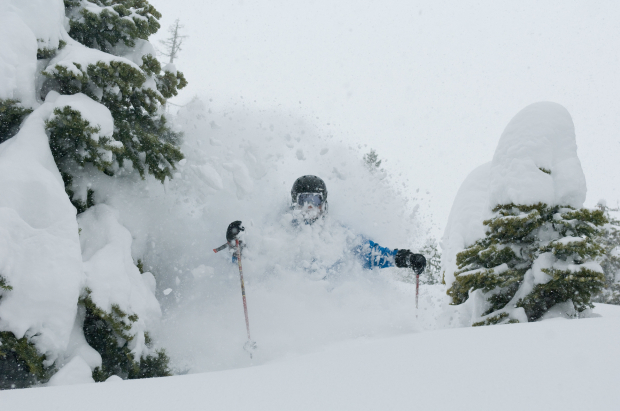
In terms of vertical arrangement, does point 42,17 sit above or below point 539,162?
above

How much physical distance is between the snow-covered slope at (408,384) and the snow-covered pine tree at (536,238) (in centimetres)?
268

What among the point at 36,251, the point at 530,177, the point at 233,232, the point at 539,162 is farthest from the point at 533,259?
the point at 36,251

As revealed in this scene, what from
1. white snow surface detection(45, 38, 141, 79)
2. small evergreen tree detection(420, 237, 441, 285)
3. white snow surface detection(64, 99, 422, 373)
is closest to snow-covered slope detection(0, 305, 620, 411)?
white snow surface detection(64, 99, 422, 373)

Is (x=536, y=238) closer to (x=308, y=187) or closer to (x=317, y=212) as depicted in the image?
Answer: (x=317, y=212)

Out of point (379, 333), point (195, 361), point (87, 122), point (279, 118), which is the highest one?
point (279, 118)

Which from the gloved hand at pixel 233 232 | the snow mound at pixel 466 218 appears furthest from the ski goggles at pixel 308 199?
the snow mound at pixel 466 218

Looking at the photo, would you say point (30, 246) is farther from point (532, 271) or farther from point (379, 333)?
point (532, 271)

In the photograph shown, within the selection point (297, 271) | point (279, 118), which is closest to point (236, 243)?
point (297, 271)

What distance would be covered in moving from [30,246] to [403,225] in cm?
942

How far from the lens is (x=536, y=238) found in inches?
193

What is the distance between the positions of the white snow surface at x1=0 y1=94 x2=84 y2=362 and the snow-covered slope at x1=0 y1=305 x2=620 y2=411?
195 cm

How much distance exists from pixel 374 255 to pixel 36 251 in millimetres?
6527

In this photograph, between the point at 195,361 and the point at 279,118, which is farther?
the point at 279,118

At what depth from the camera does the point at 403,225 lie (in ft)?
35.0
